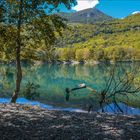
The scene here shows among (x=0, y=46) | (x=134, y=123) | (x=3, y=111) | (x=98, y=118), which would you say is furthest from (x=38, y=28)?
(x=134, y=123)

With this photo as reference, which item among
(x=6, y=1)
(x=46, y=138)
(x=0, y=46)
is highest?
(x=6, y=1)

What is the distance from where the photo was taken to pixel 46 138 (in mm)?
9836

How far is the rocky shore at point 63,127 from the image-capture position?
10.0 m

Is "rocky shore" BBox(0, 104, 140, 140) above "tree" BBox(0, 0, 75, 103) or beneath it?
beneath

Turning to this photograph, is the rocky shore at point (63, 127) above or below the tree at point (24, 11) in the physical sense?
below

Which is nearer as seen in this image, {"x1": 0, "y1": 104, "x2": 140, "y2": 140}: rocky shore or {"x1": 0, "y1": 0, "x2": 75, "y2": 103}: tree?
{"x1": 0, "y1": 104, "x2": 140, "y2": 140}: rocky shore

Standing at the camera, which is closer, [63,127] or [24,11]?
[63,127]

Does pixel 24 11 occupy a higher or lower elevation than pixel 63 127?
higher

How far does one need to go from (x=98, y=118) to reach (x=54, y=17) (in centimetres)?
737

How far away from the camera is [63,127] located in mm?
11109

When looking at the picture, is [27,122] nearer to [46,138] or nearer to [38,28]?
[46,138]

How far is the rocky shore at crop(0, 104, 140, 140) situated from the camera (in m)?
10.0

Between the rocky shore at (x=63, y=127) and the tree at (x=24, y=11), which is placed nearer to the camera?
the rocky shore at (x=63, y=127)

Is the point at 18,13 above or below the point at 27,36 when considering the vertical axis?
above
